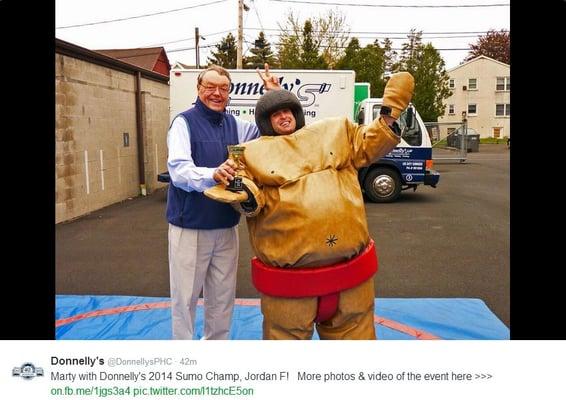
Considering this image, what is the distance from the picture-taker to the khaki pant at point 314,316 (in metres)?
1.57

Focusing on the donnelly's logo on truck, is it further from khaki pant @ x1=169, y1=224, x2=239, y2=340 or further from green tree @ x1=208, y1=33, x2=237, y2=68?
green tree @ x1=208, y1=33, x2=237, y2=68

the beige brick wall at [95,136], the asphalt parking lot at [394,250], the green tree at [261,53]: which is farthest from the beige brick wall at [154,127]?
the green tree at [261,53]

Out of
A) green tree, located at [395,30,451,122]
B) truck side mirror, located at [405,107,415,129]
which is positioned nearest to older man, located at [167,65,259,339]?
green tree, located at [395,30,451,122]

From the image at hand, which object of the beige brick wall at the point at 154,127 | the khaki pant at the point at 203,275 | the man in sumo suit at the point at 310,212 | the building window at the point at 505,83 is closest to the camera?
the building window at the point at 505,83

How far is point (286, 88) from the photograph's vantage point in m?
6.05

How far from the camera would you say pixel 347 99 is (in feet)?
20.3

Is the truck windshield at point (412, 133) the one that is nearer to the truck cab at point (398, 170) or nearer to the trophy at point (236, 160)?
the truck cab at point (398, 170)

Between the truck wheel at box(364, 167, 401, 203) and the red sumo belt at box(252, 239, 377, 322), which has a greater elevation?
the truck wheel at box(364, 167, 401, 203)

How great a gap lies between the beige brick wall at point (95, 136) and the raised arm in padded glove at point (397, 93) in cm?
402

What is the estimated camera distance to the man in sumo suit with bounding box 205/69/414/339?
4.90ft

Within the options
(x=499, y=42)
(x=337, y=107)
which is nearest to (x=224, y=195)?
(x=499, y=42)

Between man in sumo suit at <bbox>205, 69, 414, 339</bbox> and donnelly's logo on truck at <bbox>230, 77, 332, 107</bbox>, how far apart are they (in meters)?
4.57

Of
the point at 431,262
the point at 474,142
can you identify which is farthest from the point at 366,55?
the point at 474,142
